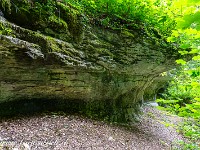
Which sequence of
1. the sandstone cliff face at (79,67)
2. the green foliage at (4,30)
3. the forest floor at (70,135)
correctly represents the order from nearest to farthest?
1. the green foliage at (4,30)
2. the forest floor at (70,135)
3. the sandstone cliff face at (79,67)

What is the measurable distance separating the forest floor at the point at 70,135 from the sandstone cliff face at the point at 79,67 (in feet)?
2.03

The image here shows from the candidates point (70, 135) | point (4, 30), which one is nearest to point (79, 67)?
point (70, 135)

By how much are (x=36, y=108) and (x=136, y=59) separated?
145 inches

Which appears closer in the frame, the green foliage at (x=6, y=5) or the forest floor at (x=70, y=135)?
the green foliage at (x=6, y=5)

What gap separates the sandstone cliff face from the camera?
4859 millimetres

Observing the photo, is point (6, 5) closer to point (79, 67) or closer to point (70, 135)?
point (79, 67)

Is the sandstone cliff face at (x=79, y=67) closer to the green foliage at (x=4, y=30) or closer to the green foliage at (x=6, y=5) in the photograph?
the green foliage at (x=4, y=30)

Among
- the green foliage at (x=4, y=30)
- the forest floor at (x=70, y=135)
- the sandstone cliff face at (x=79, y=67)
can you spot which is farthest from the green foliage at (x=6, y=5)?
the forest floor at (x=70, y=135)

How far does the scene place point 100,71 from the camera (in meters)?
6.70

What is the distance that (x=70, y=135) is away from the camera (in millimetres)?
5457

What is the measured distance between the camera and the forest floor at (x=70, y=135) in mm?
4637

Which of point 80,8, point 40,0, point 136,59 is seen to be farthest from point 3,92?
point 136,59

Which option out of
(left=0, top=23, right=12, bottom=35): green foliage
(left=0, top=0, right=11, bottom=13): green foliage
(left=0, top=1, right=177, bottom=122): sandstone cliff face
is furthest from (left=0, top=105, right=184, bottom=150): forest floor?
(left=0, top=0, right=11, bottom=13): green foliage

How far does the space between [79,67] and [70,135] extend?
1817 mm
